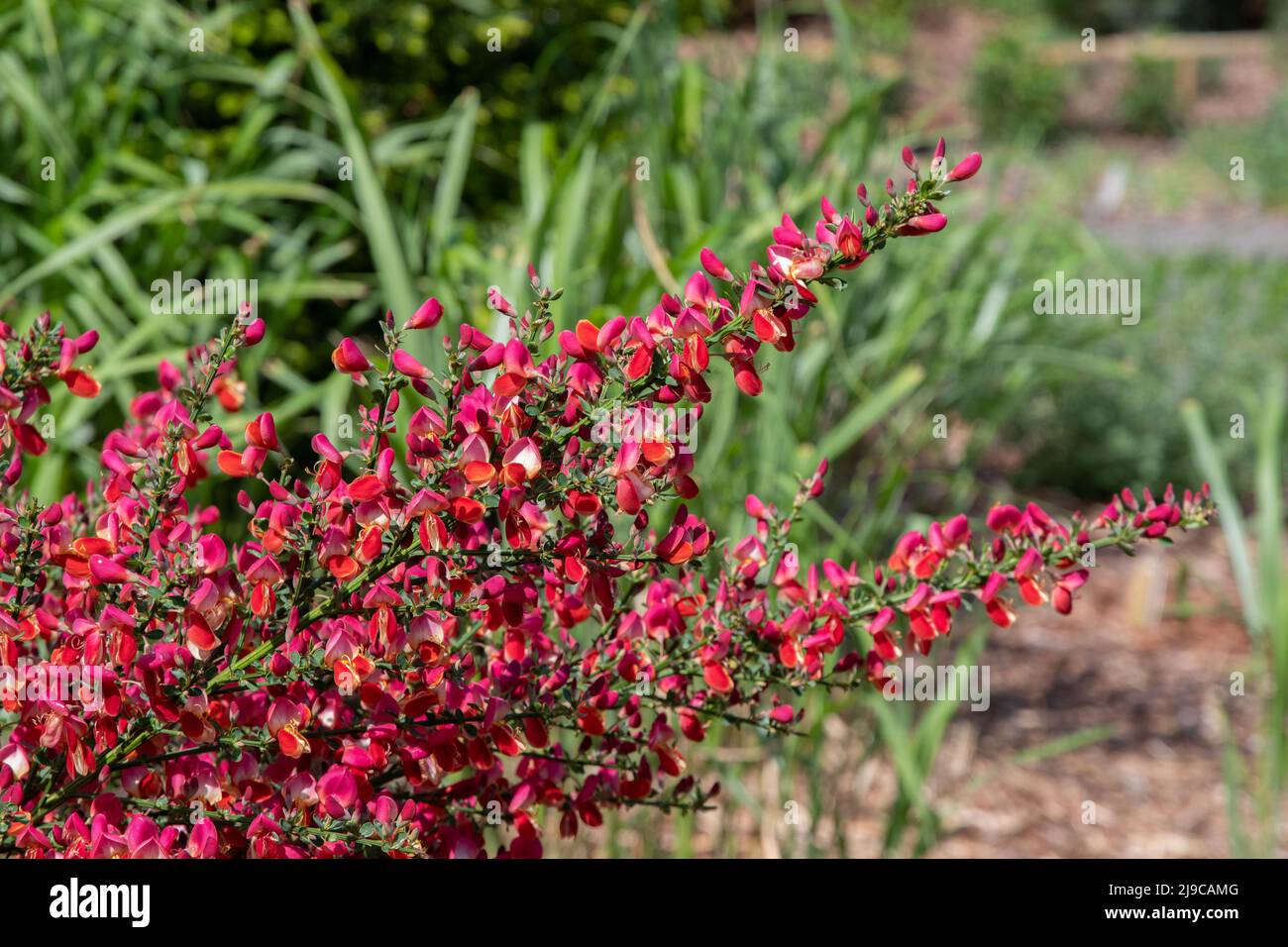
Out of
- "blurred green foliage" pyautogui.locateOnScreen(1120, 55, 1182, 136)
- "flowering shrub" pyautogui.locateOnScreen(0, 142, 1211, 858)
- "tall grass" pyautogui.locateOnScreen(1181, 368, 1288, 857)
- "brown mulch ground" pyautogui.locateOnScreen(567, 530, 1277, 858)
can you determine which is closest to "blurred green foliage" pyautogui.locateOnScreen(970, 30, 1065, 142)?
"blurred green foliage" pyautogui.locateOnScreen(1120, 55, 1182, 136)

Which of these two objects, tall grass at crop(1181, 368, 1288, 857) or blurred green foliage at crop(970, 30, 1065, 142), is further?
blurred green foliage at crop(970, 30, 1065, 142)

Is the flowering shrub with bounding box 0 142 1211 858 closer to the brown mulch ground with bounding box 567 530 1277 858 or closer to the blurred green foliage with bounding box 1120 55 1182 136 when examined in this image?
the brown mulch ground with bounding box 567 530 1277 858

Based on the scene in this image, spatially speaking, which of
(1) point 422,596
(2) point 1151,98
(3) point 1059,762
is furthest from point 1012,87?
(1) point 422,596

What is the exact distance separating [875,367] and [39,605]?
81.4 inches

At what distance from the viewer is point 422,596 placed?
2.99 ft

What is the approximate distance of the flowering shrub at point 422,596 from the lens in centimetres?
88

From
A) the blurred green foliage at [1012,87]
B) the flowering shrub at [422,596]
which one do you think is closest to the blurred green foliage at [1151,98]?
the blurred green foliage at [1012,87]

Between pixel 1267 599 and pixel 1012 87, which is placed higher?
pixel 1012 87

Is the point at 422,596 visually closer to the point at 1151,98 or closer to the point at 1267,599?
the point at 1267,599

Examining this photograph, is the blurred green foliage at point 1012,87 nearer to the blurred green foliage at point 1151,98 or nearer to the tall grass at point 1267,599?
the blurred green foliage at point 1151,98

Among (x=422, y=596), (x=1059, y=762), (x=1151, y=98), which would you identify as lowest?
(x=1059, y=762)

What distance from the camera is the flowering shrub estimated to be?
0.88 meters
